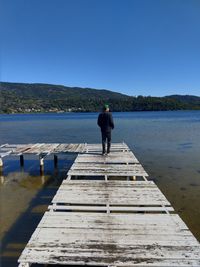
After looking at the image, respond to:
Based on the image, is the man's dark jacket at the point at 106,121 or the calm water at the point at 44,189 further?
the man's dark jacket at the point at 106,121

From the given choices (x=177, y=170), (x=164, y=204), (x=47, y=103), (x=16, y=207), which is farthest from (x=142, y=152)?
(x=47, y=103)

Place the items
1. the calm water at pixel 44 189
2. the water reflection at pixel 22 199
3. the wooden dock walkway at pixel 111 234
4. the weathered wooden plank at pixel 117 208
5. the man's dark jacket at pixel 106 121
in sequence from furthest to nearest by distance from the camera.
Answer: the man's dark jacket at pixel 106 121 → the calm water at pixel 44 189 → the water reflection at pixel 22 199 → the weathered wooden plank at pixel 117 208 → the wooden dock walkway at pixel 111 234

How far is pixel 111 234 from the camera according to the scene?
4.78 meters

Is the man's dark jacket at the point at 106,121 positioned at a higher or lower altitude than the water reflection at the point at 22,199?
higher

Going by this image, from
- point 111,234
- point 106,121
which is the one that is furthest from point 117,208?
point 106,121

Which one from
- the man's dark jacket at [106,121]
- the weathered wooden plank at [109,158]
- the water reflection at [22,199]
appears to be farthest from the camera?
the man's dark jacket at [106,121]

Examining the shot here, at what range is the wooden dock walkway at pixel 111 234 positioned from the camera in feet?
13.1

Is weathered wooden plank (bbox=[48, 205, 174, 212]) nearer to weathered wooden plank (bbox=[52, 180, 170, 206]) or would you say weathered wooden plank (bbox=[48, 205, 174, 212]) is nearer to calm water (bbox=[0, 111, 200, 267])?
weathered wooden plank (bbox=[52, 180, 170, 206])

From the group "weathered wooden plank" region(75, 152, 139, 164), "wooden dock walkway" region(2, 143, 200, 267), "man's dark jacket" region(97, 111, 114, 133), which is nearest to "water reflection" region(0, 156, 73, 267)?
"wooden dock walkway" region(2, 143, 200, 267)

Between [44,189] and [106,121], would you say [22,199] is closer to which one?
[44,189]

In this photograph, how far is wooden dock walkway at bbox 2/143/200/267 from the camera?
13.1 feet

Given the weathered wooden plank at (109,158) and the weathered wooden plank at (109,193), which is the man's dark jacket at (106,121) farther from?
the weathered wooden plank at (109,193)

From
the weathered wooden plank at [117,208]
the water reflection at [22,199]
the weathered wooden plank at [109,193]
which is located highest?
the weathered wooden plank at [117,208]

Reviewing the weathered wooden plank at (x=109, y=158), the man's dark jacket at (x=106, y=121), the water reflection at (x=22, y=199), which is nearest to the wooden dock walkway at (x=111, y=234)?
the water reflection at (x=22, y=199)
